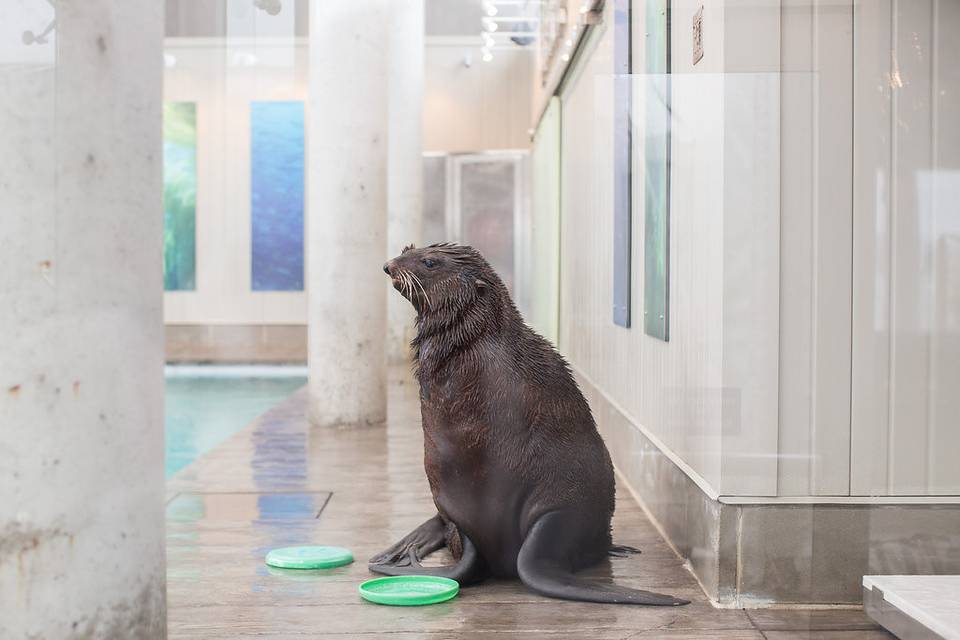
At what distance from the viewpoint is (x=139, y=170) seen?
79.0 inches

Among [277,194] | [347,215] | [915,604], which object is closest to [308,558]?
[915,604]

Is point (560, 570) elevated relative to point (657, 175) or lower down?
lower down

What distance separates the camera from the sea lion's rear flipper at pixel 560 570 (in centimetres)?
284

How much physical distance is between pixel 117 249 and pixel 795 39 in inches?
64.0

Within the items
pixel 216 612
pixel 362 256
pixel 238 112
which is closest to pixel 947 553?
pixel 216 612

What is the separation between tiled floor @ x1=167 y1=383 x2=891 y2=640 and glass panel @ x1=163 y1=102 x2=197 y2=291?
90cm

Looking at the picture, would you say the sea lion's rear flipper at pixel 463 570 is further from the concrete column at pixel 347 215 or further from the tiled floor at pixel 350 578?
the concrete column at pixel 347 215

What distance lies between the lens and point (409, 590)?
9.60ft

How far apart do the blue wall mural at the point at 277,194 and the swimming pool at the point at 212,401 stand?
557 mm

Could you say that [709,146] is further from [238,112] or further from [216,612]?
[238,112]

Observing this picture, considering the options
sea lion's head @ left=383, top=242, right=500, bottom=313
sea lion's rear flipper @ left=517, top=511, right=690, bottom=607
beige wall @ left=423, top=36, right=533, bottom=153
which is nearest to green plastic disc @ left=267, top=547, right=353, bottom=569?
sea lion's rear flipper @ left=517, top=511, right=690, bottom=607

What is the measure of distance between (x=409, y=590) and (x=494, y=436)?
1.52 feet

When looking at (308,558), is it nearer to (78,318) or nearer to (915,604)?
(78,318)

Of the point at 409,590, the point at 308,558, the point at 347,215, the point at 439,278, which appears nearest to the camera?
the point at 409,590
